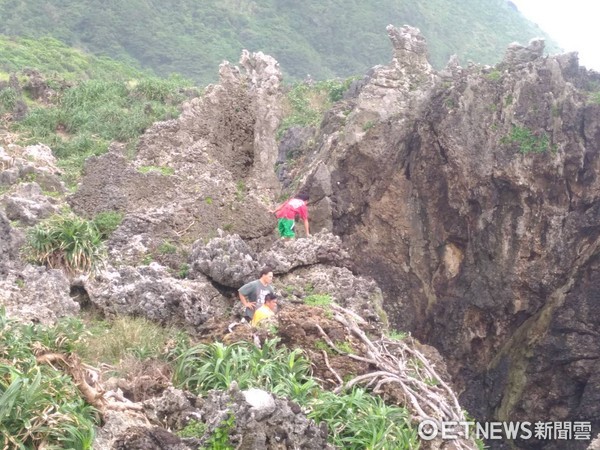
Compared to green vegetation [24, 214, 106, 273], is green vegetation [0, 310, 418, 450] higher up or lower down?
higher up

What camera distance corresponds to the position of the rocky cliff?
36.2 ft

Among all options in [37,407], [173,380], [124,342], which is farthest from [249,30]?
[37,407]

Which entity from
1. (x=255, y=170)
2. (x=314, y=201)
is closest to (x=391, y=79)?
(x=314, y=201)

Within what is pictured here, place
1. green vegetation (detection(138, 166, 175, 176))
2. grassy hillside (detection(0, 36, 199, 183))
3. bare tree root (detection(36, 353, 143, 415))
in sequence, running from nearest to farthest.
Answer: bare tree root (detection(36, 353, 143, 415)) → green vegetation (detection(138, 166, 175, 176)) → grassy hillside (detection(0, 36, 199, 183))

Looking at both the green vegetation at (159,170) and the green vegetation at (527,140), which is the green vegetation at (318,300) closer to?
the green vegetation at (159,170)

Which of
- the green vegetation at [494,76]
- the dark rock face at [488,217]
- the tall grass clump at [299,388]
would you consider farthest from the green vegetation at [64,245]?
the green vegetation at [494,76]

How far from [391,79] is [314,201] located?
11.0 feet

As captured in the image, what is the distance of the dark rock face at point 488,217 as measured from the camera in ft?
43.5

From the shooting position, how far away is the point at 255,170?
12039 mm

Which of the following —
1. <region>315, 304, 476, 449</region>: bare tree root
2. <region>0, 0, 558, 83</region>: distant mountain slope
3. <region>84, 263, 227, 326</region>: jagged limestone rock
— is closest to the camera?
<region>315, 304, 476, 449</region>: bare tree root

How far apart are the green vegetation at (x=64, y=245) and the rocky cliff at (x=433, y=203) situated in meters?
0.63

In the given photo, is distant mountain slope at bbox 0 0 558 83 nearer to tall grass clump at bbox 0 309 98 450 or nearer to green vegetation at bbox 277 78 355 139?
green vegetation at bbox 277 78 355 139

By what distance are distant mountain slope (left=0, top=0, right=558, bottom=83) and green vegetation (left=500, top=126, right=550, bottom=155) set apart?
29265 millimetres

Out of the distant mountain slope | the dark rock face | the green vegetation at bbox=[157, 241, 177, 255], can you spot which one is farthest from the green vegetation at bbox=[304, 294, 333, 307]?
the distant mountain slope
